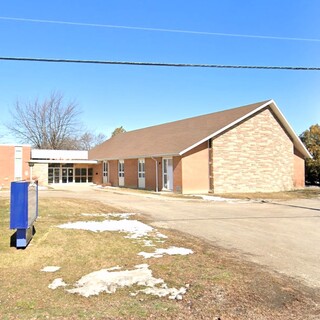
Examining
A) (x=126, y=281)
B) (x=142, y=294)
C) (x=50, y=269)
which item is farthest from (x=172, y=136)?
(x=142, y=294)

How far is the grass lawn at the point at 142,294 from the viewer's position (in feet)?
15.7

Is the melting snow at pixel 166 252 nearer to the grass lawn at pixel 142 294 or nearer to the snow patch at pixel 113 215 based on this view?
the grass lawn at pixel 142 294

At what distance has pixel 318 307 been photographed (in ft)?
16.5

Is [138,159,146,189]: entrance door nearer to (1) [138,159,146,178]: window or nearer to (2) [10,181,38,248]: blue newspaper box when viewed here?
(1) [138,159,146,178]: window

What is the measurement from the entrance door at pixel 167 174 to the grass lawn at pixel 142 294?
1906 cm

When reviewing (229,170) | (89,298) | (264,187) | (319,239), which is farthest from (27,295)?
(264,187)

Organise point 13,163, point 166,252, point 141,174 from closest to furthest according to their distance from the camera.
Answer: point 166,252 < point 141,174 < point 13,163

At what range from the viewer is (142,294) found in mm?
5414

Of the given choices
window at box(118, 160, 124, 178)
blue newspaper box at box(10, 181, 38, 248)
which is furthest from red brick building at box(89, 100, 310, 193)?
blue newspaper box at box(10, 181, 38, 248)

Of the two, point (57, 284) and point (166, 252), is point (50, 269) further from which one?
point (166, 252)

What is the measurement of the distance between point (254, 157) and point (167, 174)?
7167 millimetres

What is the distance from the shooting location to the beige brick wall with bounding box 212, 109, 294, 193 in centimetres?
2835

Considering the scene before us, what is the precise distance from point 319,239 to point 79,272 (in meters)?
6.70

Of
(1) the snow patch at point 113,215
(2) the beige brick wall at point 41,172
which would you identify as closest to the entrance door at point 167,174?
(1) the snow patch at point 113,215
